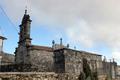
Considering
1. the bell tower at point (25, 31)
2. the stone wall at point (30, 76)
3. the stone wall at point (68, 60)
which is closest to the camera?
the stone wall at point (30, 76)

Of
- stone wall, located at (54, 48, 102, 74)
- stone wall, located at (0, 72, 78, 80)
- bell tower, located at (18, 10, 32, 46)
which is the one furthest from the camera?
stone wall, located at (54, 48, 102, 74)

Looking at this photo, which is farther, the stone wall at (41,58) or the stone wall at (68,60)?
the stone wall at (68,60)

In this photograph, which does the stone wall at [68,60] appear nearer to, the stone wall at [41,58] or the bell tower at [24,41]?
the stone wall at [41,58]

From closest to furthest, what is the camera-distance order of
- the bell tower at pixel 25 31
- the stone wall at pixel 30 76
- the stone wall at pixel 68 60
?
the stone wall at pixel 30 76 < the bell tower at pixel 25 31 < the stone wall at pixel 68 60

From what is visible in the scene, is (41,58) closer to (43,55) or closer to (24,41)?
(43,55)

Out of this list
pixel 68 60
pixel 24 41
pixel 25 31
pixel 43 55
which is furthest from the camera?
pixel 68 60

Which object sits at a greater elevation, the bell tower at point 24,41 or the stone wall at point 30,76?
the bell tower at point 24,41

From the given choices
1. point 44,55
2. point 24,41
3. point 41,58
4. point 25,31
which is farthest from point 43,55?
point 25,31

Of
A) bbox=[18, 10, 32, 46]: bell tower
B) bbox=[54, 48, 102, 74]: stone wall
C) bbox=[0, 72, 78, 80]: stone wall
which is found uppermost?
bbox=[18, 10, 32, 46]: bell tower

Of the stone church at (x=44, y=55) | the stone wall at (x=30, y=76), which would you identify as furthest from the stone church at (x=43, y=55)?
the stone wall at (x=30, y=76)

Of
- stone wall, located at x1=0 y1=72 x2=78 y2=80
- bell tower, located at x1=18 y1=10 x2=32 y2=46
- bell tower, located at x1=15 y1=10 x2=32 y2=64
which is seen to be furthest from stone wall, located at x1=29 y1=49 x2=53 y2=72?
stone wall, located at x1=0 y1=72 x2=78 y2=80

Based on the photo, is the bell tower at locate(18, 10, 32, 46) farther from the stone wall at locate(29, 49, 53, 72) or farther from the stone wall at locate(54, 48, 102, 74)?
the stone wall at locate(54, 48, 102, 74)

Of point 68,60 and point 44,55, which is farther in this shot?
point 68,60

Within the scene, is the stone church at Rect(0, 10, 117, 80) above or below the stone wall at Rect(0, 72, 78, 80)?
above
